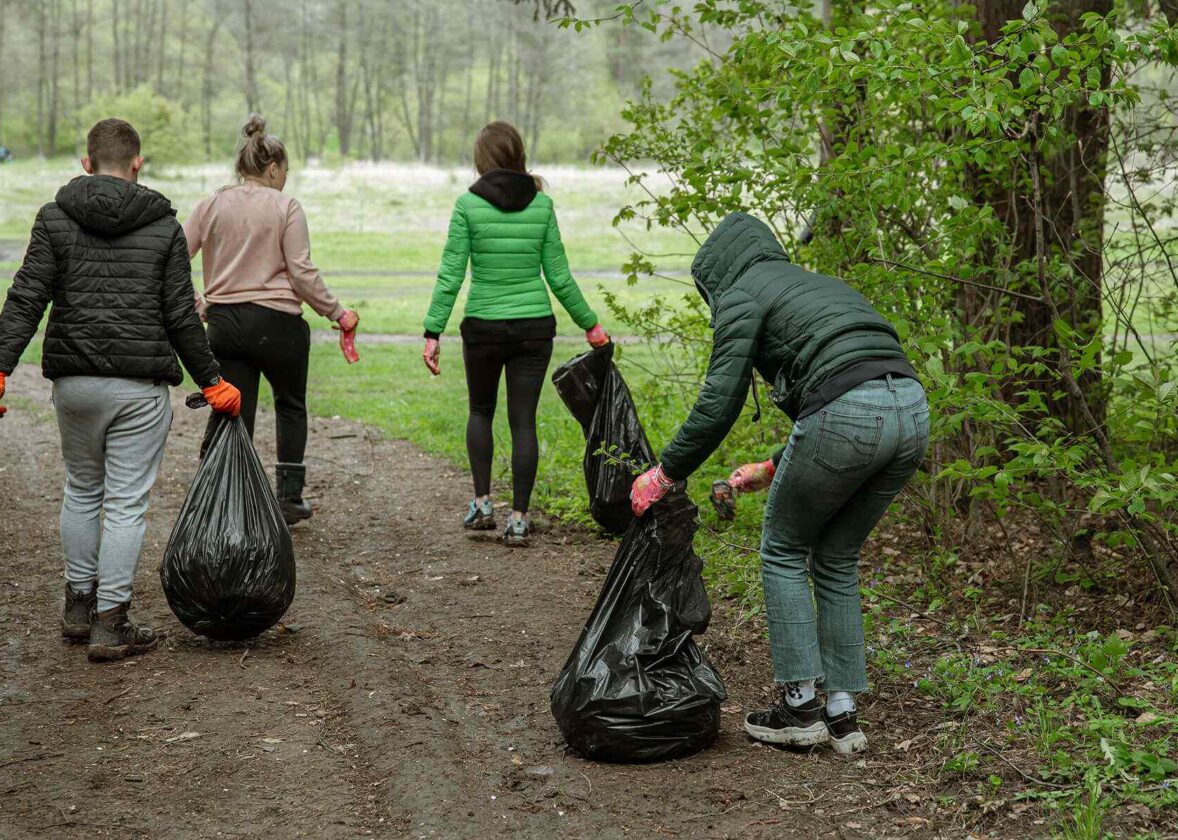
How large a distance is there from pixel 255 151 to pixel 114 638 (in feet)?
8.44

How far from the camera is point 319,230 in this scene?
3506 cm

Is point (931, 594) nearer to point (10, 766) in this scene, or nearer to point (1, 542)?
point (10, 766)

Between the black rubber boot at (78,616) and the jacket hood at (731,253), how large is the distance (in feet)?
9.29

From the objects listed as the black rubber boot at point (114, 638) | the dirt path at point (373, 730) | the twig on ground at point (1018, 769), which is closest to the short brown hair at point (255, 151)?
the dirt path at point (373, 730)

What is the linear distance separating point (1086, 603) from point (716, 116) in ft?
9.34

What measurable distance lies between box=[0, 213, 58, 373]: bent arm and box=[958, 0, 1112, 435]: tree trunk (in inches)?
159

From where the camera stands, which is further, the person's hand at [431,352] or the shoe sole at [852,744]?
the person's hand at [431,352]

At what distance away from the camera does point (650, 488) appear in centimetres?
366

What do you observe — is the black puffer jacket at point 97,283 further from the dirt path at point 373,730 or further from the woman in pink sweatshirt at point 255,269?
the woman in pink sweatshirt at point 255,269

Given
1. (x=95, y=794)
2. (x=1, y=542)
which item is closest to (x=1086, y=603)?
(x=95, y=794)

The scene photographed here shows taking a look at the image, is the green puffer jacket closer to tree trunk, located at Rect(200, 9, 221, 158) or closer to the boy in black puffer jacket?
the boy in black puffer jacket

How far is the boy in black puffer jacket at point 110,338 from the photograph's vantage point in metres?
4.35

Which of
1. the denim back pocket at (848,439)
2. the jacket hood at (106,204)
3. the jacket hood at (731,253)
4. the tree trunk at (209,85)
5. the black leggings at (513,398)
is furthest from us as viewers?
the tree trunk at (209,85)

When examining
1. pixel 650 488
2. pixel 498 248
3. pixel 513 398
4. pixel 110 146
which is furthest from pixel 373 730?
pixel 498 248
